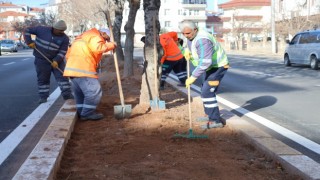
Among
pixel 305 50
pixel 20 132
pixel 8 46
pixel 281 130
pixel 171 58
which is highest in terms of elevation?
pixel 8 46

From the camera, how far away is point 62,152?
5195mm

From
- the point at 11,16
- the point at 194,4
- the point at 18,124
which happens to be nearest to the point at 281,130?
the point at 18,124

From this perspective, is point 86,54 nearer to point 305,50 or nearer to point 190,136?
point 190,136

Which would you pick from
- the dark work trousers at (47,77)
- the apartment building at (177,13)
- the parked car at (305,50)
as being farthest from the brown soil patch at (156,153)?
the apartment building at (177,13)

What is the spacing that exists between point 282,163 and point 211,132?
172cm

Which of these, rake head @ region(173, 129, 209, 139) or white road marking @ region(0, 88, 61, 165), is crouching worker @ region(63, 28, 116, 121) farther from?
rake head @ region(173, 129, 209, 139)

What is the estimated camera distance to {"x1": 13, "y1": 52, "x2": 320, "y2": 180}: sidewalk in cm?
431

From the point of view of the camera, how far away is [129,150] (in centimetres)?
549

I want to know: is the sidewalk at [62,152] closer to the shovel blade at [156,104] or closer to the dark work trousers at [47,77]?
the shovel blade at [156,104]

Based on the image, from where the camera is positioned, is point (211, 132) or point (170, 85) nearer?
point (211, 132)

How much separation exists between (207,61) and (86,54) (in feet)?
6.51

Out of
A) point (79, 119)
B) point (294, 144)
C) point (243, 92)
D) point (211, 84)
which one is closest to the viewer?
point (294, 144)

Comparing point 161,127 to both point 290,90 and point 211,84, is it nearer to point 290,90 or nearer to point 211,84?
point 211,84

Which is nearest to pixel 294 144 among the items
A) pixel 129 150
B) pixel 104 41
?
pixel 129 150
